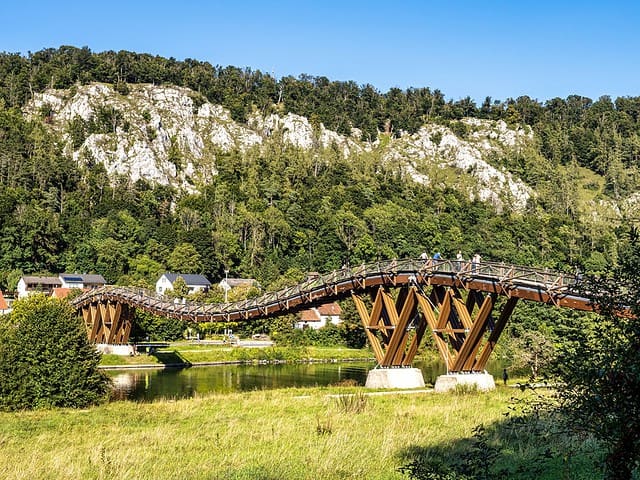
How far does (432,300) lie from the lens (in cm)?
4475

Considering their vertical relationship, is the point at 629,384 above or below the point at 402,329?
above

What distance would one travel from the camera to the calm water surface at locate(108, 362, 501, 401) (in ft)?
171

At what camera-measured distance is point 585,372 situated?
1050 cm

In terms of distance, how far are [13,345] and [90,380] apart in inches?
171

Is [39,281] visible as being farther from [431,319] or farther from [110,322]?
[431,319]

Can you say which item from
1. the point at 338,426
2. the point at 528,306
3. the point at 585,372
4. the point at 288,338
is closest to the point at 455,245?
the point at 528,306

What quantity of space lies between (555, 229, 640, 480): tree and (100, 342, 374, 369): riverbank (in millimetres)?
65618

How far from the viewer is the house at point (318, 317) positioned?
357ft

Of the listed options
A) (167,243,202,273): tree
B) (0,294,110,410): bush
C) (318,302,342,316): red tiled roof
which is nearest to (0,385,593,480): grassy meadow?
(0,294,110,410): bush

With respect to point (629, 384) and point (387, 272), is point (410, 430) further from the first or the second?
point (387, 272)

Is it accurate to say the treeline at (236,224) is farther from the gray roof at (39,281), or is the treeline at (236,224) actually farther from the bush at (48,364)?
the bush at (48,364)

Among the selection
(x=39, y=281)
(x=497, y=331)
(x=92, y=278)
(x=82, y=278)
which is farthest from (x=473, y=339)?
(x=39, y=281)

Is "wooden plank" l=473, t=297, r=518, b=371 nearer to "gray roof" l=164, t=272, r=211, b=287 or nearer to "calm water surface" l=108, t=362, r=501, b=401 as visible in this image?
"calm water surface" l=108, t=362, r=501, b=401

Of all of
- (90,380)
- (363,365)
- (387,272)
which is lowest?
(363,365)
